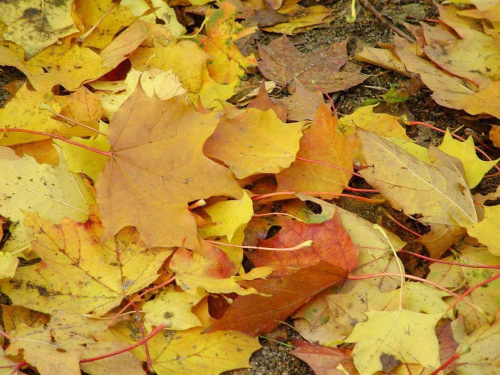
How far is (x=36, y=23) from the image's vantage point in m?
1.65

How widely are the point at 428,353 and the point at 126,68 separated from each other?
120 centimetres

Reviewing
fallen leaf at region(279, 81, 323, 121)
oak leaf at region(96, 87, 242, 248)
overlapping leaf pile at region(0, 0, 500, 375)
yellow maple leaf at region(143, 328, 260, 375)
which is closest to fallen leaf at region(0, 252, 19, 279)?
overlapping leaf pile at region(0, 0, 500, 375)

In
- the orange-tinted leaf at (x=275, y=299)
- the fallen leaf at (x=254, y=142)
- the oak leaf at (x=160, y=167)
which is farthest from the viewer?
the fallen leaf at (x=254, y=142)

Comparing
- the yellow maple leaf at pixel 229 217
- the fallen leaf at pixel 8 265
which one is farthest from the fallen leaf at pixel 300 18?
the fallen leaf at pixel 8 265

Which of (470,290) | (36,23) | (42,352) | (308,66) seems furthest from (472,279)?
(36,23)

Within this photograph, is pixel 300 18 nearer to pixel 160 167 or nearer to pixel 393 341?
pixel 160 167

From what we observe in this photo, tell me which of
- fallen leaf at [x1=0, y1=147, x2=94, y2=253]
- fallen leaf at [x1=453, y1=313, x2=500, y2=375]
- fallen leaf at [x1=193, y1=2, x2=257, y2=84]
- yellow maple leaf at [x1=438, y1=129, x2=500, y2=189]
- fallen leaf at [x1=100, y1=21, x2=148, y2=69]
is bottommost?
fallen leaf at [x1=453, y1=313, x2=500, y2=375]

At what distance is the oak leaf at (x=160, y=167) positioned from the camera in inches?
51.8

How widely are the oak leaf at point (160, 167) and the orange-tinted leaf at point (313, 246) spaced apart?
0.16m

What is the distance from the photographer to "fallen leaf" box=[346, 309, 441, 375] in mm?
1156

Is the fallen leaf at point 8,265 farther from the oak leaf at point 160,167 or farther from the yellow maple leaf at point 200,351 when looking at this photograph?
the yellow maple leaf at point 200,351

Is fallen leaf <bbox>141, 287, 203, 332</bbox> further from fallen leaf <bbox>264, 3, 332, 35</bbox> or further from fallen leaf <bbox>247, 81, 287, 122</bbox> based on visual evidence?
fallen leaf <bbox>264, 3, 332, 35</bbox>

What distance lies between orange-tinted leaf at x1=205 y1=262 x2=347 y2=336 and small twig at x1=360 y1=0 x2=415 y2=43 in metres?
0.97

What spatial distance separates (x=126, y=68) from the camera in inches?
69.1
